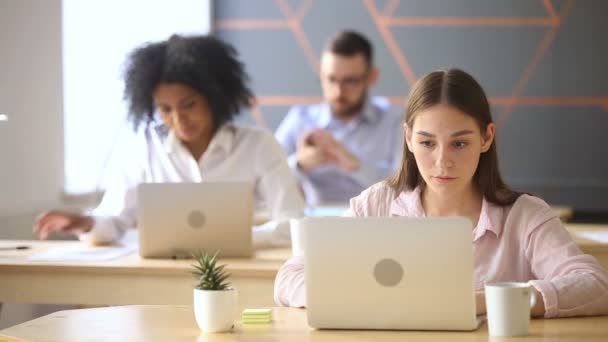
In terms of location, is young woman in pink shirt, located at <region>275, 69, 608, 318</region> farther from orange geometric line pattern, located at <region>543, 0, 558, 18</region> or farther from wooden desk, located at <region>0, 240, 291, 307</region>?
orange geometric line pattern, located at <region>543, 0, 558, 18</region>

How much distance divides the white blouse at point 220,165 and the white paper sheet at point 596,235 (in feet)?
3.34

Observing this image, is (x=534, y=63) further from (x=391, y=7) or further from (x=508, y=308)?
(x=508, y=308)

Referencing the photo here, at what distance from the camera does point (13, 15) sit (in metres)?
4.09

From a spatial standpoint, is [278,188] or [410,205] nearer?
[410,205]

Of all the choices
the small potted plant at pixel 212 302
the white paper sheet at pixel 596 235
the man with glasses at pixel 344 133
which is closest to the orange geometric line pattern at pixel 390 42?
the man with glasses at pixel 344 133

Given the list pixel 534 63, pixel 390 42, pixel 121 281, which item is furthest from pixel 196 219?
pixel 534 63

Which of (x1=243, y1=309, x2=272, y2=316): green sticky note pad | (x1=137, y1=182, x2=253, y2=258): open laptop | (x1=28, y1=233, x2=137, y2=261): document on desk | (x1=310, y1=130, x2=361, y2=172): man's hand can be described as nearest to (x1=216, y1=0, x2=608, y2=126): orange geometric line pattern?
(x1=310, y1=130, x2=361, y2=172): man's hand

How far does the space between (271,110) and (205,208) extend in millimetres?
3352

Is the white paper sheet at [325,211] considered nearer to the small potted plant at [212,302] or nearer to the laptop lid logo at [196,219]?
the laptop lid logo at [196,219]

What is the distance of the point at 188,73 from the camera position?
3.86m

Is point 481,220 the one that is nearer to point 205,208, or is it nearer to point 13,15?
point 205,208

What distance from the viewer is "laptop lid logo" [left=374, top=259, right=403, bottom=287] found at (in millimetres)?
1960

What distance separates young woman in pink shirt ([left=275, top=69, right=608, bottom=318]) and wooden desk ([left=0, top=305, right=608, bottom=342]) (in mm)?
121

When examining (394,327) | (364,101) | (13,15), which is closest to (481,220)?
(394,327)
